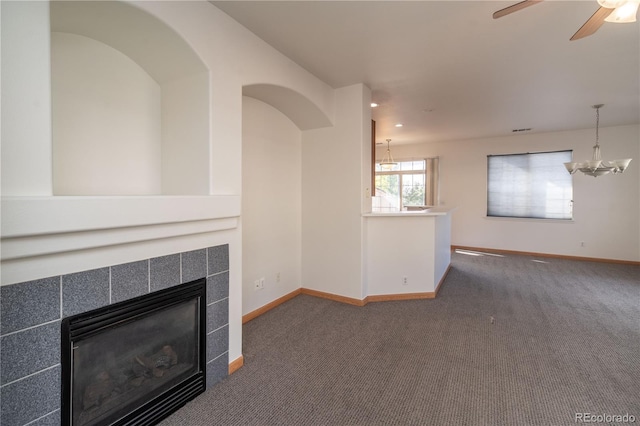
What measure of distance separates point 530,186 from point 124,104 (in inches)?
277

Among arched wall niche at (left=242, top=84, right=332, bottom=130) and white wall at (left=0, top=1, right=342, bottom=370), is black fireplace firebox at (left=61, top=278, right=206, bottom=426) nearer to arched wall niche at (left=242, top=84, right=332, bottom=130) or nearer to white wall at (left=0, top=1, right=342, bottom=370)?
white wall at (left=0, top=1, right=342, bottom=370)

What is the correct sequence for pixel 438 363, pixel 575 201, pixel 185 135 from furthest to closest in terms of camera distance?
1. pixel 575 201
2. pixel 438 363
3. pixel 185 135

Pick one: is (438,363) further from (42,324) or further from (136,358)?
(42,324)

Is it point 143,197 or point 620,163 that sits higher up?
point 620,163

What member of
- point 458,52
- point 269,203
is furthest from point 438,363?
point 458,52

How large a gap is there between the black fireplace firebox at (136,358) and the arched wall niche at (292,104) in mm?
1853

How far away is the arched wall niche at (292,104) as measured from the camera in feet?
9.12

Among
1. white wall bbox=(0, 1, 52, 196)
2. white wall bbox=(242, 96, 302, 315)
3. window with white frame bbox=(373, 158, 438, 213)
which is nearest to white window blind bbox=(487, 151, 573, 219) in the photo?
window with white frame bbox=(373, 158, 438, 213)

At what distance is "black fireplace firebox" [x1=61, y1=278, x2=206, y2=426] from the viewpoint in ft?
4.46

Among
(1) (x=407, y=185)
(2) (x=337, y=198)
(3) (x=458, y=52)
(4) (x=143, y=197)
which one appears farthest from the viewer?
(1) (x=407, y=185)

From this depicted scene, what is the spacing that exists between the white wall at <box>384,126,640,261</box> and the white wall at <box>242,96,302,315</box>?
4.60 meters

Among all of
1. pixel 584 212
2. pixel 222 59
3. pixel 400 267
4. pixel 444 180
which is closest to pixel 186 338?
pixel 222 59

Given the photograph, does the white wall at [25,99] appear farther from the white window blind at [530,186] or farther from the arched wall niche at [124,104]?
the white window blind at [530,186]

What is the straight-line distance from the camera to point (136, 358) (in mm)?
1623
